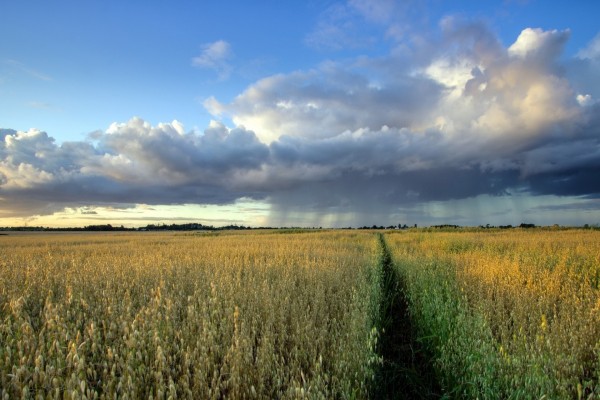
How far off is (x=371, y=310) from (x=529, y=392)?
269 centimetres

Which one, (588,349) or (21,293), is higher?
(21,293)

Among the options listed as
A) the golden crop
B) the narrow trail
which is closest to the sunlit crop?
the narrow trail

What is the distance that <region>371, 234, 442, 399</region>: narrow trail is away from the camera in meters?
4.62

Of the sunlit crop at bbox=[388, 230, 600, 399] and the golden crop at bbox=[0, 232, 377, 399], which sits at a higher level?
the golden crop at bbox=[0, 232, 377, 399]

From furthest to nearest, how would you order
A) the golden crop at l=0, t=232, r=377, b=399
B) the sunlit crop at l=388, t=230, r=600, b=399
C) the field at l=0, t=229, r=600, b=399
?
the sunlit crop at l=388, t=230, r=600, b=399, the field at l=0, t=229, r=600, b=399, the golden crop at l=0, t=232, r=377, b=399

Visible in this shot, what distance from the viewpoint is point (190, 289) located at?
777 cm

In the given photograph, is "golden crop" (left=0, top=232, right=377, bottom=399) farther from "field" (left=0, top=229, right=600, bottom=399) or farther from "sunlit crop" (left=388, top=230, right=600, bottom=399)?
"sunlit crop" (left=388, top=230, right=600, bottom=399)

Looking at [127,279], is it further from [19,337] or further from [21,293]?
[19,337]

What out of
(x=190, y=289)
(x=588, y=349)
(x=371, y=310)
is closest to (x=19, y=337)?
(x=190, y=289)

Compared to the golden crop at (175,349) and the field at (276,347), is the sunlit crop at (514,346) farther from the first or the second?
the golden crop at (175,349)

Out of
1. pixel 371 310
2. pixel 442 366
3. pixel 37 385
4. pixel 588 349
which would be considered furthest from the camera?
pixel 371 310

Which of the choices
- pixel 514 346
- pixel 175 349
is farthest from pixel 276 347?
pixel 514 346

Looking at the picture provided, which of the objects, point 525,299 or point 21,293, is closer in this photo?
point 21,293

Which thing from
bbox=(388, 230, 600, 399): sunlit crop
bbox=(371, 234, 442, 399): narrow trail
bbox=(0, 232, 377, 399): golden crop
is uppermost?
bbox=(0, 232, 377, 399): golden crop
